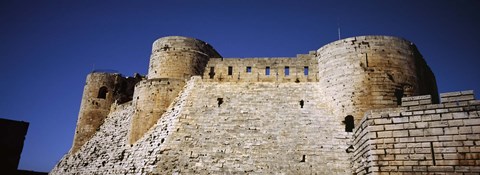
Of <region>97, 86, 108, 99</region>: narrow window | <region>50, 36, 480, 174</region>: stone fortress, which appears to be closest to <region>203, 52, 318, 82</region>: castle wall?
<region>50, 36, 480, 174</region>: stone fortress

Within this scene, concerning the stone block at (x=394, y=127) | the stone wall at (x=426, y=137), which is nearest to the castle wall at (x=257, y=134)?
the stone wall at (x=426, y=137)

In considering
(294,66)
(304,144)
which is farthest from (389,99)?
(294,66)

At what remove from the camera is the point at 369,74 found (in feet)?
43.2

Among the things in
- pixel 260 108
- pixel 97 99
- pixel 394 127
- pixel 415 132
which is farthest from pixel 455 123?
pixel 97 99

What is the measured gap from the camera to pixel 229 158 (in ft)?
40.3

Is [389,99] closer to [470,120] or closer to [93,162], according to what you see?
[470,120]

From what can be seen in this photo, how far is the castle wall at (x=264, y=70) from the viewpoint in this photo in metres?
15.6

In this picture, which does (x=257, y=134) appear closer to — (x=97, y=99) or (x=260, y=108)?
(x=260, y=108)

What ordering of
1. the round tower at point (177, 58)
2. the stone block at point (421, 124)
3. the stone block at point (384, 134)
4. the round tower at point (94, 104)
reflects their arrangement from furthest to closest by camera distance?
the round tower at point (94, 104) → the round tower at point (177, 58) → the stone block at point (384, 134) → the stone block at point (421, 124)

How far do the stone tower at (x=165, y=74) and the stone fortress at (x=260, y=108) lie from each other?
47 millimetres

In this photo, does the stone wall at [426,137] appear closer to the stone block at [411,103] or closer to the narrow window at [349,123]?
the stone block at [411,103]

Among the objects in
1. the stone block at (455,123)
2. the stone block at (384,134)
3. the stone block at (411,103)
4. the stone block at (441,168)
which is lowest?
the stone block at (441,168)

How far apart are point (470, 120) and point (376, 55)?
7.10 m

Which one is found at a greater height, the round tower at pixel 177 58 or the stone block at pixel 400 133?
the round tower at pixel 177 58
